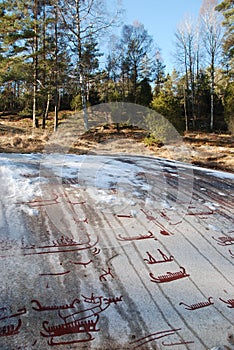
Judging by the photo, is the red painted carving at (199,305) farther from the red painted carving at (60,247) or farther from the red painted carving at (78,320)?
the red painted carving at (60,247)

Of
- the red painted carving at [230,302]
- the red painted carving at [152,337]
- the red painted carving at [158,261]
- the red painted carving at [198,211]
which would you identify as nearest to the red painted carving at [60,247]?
the red painted carving at [158,261]

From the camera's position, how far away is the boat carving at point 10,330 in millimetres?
1746

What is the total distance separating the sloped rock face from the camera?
6.01ft

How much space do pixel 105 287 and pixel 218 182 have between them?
3944 millimetres

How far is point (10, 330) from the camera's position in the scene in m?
1.77

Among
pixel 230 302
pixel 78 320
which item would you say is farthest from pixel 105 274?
pixel 230 302

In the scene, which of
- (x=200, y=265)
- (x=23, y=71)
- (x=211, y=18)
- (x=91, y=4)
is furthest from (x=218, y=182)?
(x=211, y=18)

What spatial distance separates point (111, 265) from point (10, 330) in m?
1.00

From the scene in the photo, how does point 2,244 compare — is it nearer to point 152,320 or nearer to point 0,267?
point 0,267

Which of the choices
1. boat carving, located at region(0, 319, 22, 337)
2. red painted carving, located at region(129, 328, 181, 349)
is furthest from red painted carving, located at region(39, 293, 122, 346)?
red painted carving, located at region(129, 328, 181, 349)

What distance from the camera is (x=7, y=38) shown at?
12047 millimetres

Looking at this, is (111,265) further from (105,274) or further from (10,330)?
(10,330)

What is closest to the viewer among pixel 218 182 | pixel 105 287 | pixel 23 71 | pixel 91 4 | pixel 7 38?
pixel 105 287

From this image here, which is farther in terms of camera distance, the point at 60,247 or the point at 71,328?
the point at 60,247
